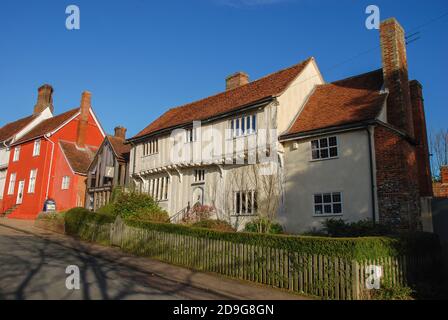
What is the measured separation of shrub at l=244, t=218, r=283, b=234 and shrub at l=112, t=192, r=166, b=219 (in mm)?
5711

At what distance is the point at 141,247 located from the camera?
49.1 feet

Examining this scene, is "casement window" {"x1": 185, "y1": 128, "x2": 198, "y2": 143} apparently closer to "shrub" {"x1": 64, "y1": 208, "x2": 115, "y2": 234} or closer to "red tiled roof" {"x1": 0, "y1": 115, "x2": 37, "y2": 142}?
"shrub" {"x1": 64, "y1": 208, "x2": 115, "y2": 234}

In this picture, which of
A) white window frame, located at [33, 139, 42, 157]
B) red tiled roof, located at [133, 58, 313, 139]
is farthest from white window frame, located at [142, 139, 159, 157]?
white window frame, located at [33, 139, 42, 157]

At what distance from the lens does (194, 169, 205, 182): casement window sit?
21.0 metres

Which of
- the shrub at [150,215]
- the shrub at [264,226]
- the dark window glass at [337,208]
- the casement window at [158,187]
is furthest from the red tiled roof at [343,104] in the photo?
the casement window at [158,187]

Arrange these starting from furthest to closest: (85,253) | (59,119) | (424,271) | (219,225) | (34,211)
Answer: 1. (59,119)
2. (34,211)
3. (219,225)
4. (85,253)
5. (424,271)

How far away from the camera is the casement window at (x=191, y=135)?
2136 centimetres

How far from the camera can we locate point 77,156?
3269 centimetres

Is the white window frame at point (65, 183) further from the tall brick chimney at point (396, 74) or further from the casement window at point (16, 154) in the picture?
the tall brick chimney at point (396, 74)

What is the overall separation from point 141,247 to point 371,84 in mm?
13852

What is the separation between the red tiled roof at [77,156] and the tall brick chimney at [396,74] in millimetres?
25005

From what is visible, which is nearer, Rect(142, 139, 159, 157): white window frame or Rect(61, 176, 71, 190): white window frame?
Rect(142, 139, 159, 157): white window frame
